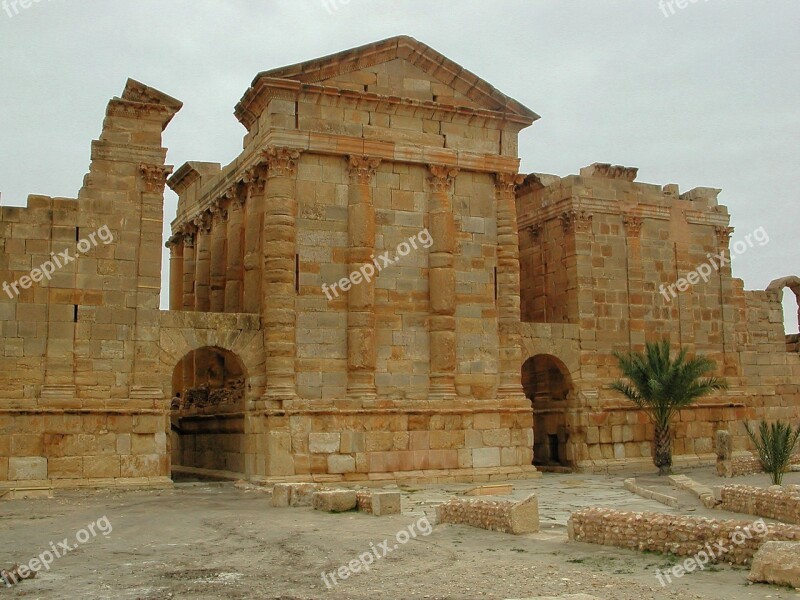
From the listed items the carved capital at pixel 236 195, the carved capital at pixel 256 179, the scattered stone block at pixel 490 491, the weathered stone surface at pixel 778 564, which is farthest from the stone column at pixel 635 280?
the weathered stone surface at pixel 778 564

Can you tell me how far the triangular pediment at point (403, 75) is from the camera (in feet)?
71.9

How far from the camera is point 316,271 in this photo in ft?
70.1

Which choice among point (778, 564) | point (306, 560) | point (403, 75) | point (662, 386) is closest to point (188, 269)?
point (403, 75)

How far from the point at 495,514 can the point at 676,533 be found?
10.2ft

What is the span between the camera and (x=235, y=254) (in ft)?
78.1

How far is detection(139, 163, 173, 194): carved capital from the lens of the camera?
2056cm

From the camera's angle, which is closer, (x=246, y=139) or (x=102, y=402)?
(x=102, y=402)

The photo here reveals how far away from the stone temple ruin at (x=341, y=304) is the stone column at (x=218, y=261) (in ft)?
0.27

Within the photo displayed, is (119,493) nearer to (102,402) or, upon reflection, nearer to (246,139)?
(102,402)

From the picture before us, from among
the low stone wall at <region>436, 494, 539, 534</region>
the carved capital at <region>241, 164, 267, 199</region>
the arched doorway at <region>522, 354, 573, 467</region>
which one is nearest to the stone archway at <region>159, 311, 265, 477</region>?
the carved capital at <region>241, 164, 267, 199</region>

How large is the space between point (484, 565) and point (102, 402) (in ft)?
37.6

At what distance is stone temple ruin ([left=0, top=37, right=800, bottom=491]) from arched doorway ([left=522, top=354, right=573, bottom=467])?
0.09m

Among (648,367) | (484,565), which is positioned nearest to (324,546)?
(484,565)

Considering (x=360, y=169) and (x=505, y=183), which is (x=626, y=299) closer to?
(x=505, y=183)
